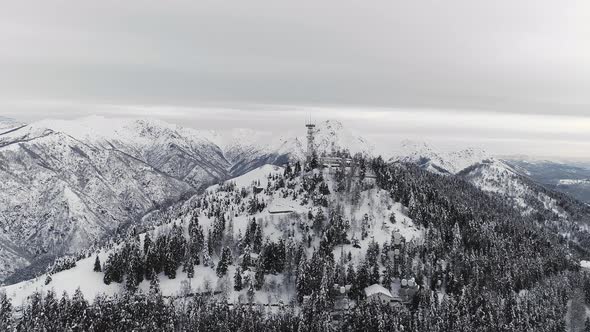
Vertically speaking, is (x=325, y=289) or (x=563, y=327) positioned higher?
(x=325, y=289)

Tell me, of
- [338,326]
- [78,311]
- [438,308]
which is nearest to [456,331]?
[438,308]

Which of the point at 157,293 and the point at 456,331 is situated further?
the point at 157,293

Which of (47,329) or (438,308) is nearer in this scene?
(47,329)

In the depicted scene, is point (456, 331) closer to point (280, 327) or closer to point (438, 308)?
point (438, 308)

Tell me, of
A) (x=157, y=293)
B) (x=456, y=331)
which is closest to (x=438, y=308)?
(x=456, y=331)

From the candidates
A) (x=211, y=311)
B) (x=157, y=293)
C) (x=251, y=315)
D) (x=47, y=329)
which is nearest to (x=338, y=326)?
(x=251, y=315)

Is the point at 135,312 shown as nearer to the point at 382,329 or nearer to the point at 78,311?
the point at 78,311

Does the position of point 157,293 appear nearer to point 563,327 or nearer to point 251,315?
point 251,315
